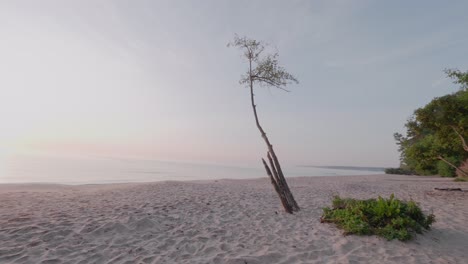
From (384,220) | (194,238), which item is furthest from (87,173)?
(384,220)

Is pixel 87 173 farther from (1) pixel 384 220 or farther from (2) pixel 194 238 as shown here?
(1) pixel 384 220

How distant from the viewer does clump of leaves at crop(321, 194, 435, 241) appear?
5805mm

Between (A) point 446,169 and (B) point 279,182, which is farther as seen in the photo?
(A) point 446,169

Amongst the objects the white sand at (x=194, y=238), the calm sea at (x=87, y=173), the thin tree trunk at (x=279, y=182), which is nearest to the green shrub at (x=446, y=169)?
the calm sea at (x=87, y=173)

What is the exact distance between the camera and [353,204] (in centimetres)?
737

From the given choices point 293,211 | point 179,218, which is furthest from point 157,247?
point 293,211

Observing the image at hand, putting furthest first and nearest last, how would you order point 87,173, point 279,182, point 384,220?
point 87,173 → point 279,182 → point 384,220

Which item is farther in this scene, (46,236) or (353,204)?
(353,204)

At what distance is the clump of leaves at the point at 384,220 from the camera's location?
5.80m

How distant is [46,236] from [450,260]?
764 centimetres

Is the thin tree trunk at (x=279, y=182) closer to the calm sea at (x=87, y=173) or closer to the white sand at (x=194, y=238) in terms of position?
the white sand at (x=194, y=238)

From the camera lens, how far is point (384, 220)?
624 centimetres

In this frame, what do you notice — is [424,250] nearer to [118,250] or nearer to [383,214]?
[383,214]

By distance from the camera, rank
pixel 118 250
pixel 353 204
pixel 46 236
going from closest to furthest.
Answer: pixel 118 250, pixel 46 236, pixel 353 204
